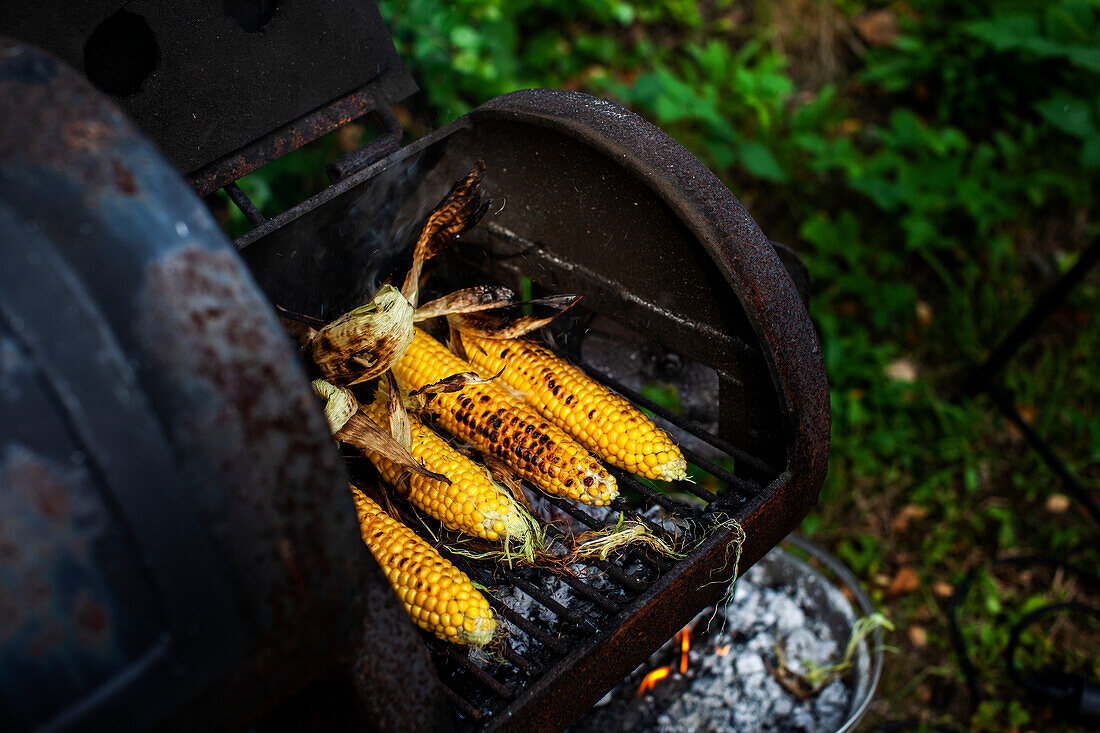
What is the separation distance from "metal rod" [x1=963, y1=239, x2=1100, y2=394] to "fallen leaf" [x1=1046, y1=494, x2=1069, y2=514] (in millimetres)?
465

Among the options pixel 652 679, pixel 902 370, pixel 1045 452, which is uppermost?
pixel 652 679

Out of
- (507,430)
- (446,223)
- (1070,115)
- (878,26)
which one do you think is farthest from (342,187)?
(878,26)

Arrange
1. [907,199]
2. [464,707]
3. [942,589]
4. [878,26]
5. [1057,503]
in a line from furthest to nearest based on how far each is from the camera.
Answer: [878,26] → [907,199] → [1057,503] → [942,589] → [464,707]

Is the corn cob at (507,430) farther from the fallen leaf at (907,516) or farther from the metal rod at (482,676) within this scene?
the fallen leaf at (907,516)

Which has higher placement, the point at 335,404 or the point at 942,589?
the point at 335,404

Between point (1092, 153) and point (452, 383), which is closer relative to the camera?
point (452, 383)

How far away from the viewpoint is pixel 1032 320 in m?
2.81

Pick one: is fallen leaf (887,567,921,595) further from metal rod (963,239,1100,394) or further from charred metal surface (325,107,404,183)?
charred metal surface (325,107,404,183)

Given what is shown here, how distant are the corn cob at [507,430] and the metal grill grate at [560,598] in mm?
60

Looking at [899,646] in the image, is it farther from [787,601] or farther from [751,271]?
[751,271]

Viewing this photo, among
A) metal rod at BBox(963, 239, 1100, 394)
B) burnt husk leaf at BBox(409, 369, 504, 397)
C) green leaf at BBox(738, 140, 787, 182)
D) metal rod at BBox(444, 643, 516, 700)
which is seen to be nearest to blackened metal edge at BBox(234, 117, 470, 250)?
burnt husk leaf at BBox(409, 369, 504, 397)

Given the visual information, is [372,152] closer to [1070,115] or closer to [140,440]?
[140,440]

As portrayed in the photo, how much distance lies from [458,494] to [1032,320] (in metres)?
2.41

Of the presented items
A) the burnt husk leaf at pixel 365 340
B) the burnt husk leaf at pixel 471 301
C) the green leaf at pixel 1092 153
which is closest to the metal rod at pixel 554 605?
the burnt husk leaf at pixel 365 340
